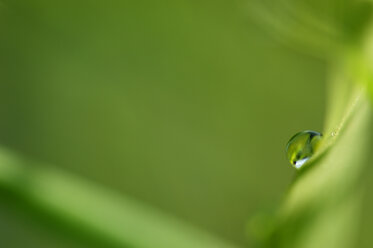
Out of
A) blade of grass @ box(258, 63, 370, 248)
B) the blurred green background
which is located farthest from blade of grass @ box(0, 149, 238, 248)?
the blurred green background

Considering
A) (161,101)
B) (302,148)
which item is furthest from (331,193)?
(161,101)

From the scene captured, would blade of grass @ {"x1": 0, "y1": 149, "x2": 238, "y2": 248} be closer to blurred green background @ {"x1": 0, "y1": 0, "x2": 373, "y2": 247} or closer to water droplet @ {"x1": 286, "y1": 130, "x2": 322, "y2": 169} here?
water droplet @ {"x1": 286, "y1": 130, "x2": 322, "y2": 169}

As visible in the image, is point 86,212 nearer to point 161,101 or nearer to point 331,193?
point 331,193

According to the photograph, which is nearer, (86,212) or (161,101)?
(86,212)

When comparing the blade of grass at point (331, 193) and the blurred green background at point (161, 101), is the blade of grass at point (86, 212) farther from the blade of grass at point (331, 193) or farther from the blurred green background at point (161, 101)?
the blurred green background at point (161, 101)

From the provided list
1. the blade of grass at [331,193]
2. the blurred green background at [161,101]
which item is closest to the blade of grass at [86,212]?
the blade of grass at [331,193]
